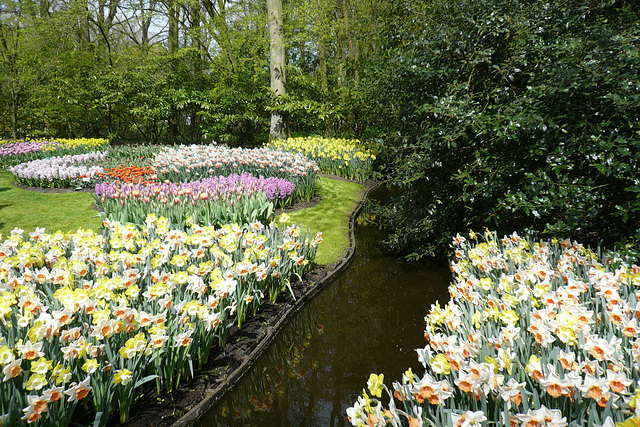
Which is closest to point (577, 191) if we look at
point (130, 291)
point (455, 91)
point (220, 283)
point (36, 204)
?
point (455, 91)

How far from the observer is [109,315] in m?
2.49

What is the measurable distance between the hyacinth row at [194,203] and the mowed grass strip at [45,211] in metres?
0.75

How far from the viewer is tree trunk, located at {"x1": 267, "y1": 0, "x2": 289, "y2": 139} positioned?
42.2 ft

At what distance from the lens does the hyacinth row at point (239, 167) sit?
7.40 metres

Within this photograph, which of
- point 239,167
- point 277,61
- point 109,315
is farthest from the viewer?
point 277,61

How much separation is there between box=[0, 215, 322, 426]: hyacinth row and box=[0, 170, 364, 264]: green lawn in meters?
1.96

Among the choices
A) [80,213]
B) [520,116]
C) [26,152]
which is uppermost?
[520,116]

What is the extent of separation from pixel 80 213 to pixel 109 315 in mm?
5111

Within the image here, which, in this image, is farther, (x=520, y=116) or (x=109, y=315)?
(x=520, y=116)

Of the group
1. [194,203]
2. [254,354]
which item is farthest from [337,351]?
[194,203]

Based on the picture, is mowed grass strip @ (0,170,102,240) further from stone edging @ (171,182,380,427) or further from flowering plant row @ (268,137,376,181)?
flowering plant row @ (268,137,376,181)

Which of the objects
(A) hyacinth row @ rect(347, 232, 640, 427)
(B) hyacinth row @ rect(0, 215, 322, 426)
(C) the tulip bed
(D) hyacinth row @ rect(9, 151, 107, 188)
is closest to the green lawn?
(D) hyacinth row @ rect(9, 151, 107, 188)

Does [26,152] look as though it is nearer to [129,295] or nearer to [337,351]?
[129,295]

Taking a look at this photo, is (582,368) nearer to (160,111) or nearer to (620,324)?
(620,324)
